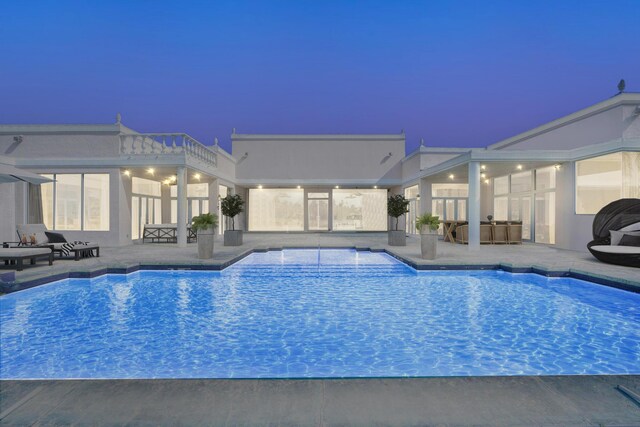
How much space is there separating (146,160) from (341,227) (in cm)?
1273

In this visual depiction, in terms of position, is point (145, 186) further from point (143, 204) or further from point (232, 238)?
point (232, 238)

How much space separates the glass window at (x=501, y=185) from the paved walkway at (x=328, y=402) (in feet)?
51.1

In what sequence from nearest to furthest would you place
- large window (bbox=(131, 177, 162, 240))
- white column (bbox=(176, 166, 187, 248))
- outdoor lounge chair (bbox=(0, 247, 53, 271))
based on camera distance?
outdoor lounge chair (bbox=(0, 247, 53, 271)), white column (bbox=(176, 166, 187, 248)), large window (bbox=(131, 177, 162, 240))

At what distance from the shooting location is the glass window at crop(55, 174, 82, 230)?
12.6 meters

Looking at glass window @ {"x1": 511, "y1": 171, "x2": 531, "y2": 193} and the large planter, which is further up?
glass window @ {"x1": 511, "y1": 171, "x2": 531, "y2": 193}

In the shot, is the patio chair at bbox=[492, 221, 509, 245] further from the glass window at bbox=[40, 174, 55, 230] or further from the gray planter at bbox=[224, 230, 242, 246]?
the glass window at bbox=[40, 174, 55, 230]

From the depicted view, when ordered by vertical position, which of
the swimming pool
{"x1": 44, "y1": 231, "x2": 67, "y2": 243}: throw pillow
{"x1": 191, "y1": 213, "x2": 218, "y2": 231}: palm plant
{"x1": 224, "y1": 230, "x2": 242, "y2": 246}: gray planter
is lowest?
the swimming pool

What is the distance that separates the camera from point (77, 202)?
12.7m

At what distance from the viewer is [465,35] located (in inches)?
3083

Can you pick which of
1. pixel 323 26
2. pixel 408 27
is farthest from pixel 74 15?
pixel 408 27

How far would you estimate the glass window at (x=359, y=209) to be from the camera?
73.0 ft

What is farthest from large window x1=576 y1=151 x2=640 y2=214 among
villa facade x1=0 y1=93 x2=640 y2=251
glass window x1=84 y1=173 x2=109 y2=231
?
glass window x1=84 y1=173 x2=109 y2=231

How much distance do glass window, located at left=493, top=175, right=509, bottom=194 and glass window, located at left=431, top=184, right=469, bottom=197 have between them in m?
1.45

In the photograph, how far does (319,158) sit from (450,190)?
307 inches
